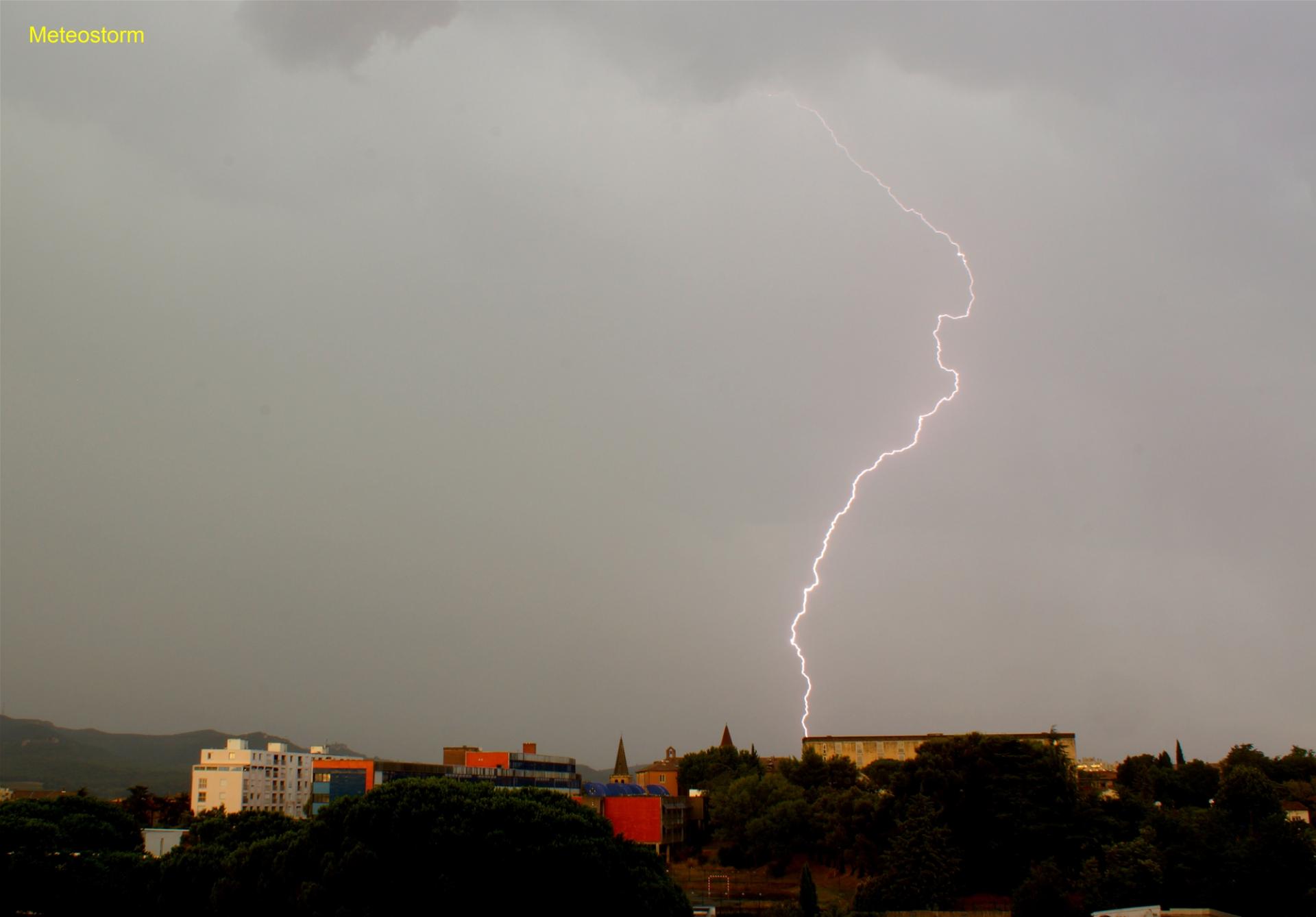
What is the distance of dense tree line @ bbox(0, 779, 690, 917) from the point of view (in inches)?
1046

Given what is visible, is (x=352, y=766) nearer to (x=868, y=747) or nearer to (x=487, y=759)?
(x=487, y=759)

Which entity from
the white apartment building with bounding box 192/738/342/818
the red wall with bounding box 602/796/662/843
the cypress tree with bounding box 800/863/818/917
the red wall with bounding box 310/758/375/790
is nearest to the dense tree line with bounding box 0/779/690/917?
the cypress tree with bounding box 800/863/818/917

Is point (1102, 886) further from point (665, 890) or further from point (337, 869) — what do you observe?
point (337, 869)

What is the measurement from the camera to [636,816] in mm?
59469

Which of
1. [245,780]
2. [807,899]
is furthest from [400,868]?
[245,780]

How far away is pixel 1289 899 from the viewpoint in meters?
30.2

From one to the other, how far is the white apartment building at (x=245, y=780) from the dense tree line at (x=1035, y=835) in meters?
34.5

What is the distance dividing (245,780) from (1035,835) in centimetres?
5450

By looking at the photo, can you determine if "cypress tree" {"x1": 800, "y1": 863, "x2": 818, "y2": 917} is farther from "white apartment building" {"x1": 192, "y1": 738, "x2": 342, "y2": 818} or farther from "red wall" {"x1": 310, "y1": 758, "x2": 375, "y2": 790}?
"white apartment building" {"x1": 192, "y1": 738, "x2": 342, "y2": 818}

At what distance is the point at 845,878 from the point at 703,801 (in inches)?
1083

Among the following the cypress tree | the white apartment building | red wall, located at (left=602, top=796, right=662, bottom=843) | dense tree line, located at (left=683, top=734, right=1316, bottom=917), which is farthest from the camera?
the white apartment building

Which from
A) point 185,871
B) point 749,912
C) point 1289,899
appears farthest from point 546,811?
point 1289,899

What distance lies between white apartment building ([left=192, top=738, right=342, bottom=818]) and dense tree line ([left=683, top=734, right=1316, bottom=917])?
34.5 metres

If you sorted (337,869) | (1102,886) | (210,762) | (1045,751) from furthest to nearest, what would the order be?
(210,762) < (1045,751) < (1102,886) < (337,869)
